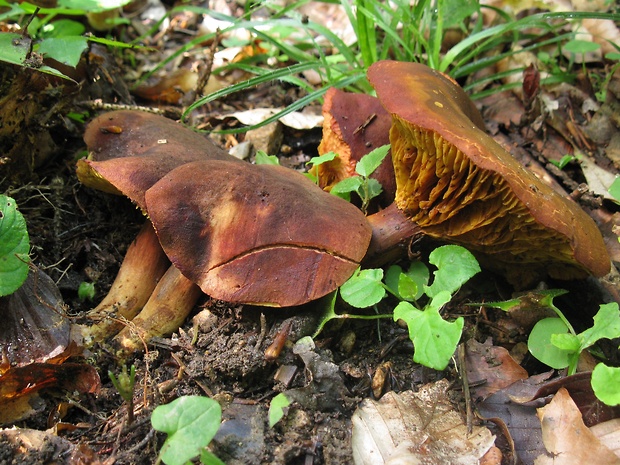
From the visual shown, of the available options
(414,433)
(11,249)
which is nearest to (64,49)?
(11,249)

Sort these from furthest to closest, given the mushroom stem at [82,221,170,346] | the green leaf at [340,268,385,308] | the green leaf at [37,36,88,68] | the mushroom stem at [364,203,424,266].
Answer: the green leaf at [37,36,88,68] → the mushroom stem at [364,203,424,266] → the mushroom stem at [82,221,170,346] → the green leaf at [340,268,385,308]

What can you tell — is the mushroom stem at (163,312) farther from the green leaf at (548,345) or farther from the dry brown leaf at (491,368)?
the green leaf at (548,345)

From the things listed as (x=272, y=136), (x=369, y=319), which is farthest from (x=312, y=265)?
(x=272, y=136)

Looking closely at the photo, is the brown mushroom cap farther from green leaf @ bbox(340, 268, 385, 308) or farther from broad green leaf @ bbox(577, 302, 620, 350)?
green leaf @ bbox(340, 268, 385, 308)

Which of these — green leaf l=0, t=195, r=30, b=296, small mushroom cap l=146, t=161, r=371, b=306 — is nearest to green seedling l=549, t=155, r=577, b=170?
small mushroom cap l=146, t=161, r=371, b=306

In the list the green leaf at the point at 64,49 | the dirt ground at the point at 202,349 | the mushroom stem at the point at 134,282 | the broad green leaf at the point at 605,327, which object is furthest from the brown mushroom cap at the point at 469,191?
the green leaf at the point at 64,49

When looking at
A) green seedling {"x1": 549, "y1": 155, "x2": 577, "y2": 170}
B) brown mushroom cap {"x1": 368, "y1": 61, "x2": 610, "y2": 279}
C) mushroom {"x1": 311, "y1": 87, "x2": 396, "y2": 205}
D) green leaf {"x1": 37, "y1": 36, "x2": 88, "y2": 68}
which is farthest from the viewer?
green seedling {"x1": 549, "y1": 155, "x2": 577, "y2": 170}

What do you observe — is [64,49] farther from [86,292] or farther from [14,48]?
[86,292]
